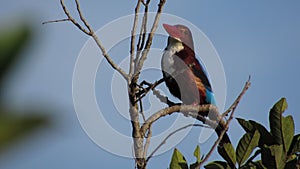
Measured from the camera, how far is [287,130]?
9.52 feet

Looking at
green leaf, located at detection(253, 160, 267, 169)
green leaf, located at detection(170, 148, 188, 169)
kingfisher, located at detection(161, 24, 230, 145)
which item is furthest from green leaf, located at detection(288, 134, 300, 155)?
kingfisher, located at detection(161, 24, 230, 145)

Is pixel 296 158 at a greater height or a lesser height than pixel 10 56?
lesser

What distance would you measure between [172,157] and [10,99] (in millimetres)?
2641

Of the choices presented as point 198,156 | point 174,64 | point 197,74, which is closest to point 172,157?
point 198,156

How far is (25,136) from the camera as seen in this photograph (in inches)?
18.9

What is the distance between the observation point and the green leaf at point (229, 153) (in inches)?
113

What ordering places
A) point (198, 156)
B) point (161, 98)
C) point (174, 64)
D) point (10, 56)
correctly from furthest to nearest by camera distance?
point (174, 64) → point (161, 98) → point (198, 156) → point (10, 56)

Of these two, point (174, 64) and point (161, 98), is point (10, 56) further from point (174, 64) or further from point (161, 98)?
point (174, 64)

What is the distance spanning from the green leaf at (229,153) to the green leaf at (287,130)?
0.91 feet

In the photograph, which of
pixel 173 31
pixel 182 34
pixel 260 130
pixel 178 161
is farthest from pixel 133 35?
pixel 182 34

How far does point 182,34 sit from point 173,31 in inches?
11.1

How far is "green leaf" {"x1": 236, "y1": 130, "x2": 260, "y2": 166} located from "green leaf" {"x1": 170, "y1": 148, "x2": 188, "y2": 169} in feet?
1.02

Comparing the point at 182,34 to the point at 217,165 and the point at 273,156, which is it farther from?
the point at 273,156

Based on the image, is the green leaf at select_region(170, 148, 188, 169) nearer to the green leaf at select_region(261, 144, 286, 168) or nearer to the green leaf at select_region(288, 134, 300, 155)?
the green leaf at select_region(261, 144, 286, 168)
